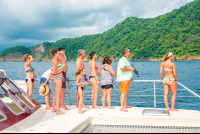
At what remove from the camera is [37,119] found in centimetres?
412

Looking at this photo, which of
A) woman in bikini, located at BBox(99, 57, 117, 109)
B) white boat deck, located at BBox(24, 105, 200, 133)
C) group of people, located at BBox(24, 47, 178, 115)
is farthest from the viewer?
woman in bikini, located at BBox(99, 57, 117, 109)

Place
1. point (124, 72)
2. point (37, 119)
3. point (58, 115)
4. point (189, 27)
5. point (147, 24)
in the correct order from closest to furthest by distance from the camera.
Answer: point (37, 119), point (58, 115), point (124, 72), point (189, 27), point (147, 24)

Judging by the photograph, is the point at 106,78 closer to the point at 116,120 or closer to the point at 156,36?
the point at 116,120

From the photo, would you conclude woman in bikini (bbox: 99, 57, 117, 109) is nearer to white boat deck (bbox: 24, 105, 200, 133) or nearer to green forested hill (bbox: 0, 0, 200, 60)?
white boat deck (bbox: 24, 105, 200, 133)

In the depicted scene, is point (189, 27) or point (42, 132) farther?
point (189, 27)

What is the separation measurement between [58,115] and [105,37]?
145m

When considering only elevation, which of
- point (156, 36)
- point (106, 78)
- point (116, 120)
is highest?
point (156, 36)

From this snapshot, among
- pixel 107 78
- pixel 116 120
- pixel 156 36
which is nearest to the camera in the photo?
pixel 116 120

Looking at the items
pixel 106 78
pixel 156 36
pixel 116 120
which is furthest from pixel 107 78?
pixel 156 36

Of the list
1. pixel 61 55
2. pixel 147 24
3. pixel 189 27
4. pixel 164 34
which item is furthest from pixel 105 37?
pixel 61 55

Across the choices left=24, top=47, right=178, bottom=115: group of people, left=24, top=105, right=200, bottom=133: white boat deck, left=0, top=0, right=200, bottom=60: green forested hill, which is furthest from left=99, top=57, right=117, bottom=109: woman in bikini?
left=0, top=0, right=200, bottom=60: green forested hill

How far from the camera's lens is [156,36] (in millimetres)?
121125

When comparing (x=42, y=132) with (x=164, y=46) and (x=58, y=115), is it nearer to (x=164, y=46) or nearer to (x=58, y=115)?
(x=58, y=115)

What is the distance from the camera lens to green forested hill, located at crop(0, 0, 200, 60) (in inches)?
4210
